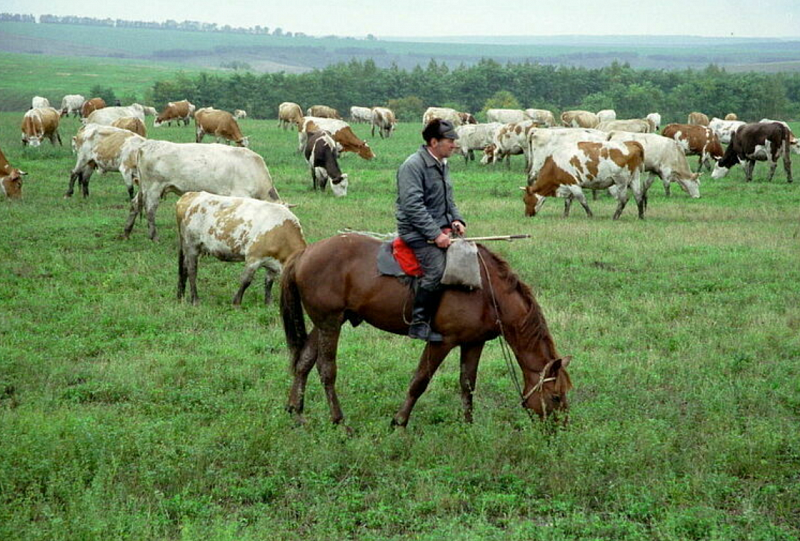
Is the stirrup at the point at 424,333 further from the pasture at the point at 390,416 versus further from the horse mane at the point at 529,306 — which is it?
the pasture at the point at 390,416

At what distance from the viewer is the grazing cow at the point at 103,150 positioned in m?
20.2

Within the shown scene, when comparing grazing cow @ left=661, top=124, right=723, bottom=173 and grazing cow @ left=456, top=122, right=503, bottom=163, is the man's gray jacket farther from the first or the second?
grazing cow @ left=456, top=122, right=503, bottom=163

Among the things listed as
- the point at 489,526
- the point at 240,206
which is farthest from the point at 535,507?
the point at 240,206

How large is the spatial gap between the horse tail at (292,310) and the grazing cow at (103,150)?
42.5ft

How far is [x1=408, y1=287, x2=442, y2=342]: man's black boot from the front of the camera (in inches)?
302

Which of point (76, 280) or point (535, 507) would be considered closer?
point (535, 507)

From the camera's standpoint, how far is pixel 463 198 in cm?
2295

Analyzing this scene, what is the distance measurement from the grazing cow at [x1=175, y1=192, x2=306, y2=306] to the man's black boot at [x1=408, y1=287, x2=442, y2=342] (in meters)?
4.65

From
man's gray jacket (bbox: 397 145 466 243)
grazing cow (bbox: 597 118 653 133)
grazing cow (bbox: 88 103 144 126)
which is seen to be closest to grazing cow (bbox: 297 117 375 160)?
grazing cow (bbox: 88 103 144 126)

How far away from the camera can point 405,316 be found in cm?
784

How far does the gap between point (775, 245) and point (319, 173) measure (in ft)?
40.0

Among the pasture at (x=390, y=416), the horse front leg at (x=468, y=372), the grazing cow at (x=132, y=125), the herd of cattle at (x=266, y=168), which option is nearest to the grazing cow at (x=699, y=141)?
the herd of cattle at (x=266, y=168)

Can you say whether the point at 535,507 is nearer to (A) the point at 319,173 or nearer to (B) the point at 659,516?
(B) the point at 659,516

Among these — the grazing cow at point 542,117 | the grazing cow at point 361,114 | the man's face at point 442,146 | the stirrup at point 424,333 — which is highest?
the man's face at point 442,146
